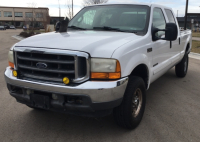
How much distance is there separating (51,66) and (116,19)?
1.78 m

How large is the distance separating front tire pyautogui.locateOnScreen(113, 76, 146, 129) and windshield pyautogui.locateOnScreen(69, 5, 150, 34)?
1008 mm

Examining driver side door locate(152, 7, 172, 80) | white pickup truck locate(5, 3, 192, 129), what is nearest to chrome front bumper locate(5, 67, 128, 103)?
white pickup truck locate(5, 3, 192, 129)

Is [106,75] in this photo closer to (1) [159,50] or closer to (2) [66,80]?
(2) [66,80]

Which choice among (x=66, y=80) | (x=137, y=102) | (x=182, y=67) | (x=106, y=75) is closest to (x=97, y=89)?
(x=106, y=75)

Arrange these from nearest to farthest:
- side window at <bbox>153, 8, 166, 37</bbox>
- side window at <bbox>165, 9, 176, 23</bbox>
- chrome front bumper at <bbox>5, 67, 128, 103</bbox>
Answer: chrome front bumper at <bbox>5, 67, 128, 103</bbox> → side window at <bbox>153, 8, 166, 37</bbox> → side window at <bbox>165, 9, 176, 23</bbox>

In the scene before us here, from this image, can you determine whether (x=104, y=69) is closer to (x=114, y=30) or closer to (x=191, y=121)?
(x=114, y=30)

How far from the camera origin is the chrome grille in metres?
2.67

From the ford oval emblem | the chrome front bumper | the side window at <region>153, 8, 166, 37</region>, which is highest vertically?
the side window at <region>153, 8, 166, 37</region>

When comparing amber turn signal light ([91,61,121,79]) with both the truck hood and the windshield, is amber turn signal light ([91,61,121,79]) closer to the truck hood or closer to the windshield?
the truck hood

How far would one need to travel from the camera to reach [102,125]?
3490mm

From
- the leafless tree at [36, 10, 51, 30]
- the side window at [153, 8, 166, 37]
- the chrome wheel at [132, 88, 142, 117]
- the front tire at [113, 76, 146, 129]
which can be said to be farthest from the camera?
the leafless tree at [36, 10, 51, 30]

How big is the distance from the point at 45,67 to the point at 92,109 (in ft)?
2.66

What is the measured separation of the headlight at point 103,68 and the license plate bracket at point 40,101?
686 mm

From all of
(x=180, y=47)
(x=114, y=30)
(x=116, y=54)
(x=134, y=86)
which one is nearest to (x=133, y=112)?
(x=134, y=86)
